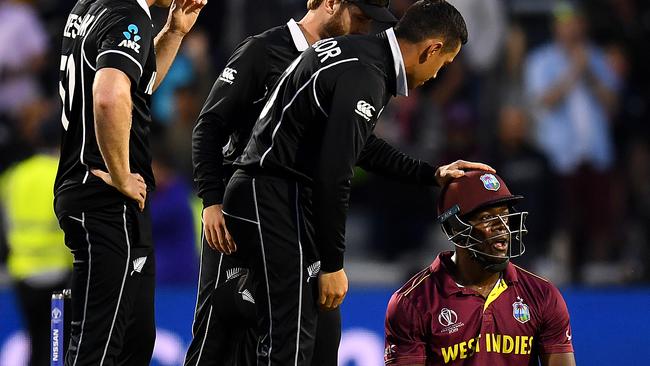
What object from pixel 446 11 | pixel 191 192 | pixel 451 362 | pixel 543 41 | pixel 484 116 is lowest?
pixel 451 362

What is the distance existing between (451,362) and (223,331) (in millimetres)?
1020

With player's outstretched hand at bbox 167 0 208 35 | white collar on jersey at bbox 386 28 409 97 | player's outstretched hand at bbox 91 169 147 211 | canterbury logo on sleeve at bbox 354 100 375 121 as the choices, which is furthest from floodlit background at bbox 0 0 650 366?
canterbury logo on sleeve at bbox 354 100 375 121

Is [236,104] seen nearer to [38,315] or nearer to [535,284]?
[535,284]

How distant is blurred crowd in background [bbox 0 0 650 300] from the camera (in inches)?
385

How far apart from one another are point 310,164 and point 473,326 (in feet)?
3.28

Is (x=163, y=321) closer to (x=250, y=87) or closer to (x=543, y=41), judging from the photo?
(x=250, y=87)

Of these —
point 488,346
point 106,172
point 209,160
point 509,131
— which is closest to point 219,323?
point 209,160

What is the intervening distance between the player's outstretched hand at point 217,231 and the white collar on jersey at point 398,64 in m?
0.94

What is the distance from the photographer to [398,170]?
18.3ft

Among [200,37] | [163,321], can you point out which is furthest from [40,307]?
[200,37]

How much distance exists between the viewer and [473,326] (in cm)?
515

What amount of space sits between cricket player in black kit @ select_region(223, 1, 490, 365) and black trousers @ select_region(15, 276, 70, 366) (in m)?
3.73

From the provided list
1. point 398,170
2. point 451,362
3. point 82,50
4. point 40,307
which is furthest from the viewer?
point 40,307

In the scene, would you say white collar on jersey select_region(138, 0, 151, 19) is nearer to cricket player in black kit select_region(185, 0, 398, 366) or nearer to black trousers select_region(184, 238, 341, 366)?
cricket player in black kit select_region(185, 0, 398, 366)
